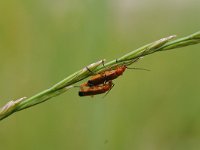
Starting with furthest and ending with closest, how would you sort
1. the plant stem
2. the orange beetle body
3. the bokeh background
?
the bokeh background, the orange beetle body, the plant stem

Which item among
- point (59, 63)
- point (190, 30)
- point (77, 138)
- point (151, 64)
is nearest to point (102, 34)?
point (59, 63)

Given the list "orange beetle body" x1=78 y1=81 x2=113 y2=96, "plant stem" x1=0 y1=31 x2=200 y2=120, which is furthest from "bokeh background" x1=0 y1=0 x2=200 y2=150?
"plant stem" x1=0 y1=31 x2=200 y2=120

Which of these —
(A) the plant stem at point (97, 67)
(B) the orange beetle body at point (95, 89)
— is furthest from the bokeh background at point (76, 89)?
(A) the plant stem at point (97, 67)

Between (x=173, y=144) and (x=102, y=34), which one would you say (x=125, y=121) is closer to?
(x=173, y=144)

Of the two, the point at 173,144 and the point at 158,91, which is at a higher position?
the point at 158,91

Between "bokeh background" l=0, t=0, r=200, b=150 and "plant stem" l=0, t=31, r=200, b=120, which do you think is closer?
"plant stem" l=0, t=31, r=200, b=120

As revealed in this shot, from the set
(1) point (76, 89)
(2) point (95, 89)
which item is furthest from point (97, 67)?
(1) point (76, 89)

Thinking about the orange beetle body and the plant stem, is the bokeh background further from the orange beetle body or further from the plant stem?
the plant stem

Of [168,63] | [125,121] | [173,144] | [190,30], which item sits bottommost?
[173,144]

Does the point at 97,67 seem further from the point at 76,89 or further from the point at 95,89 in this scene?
the point at 76,89
